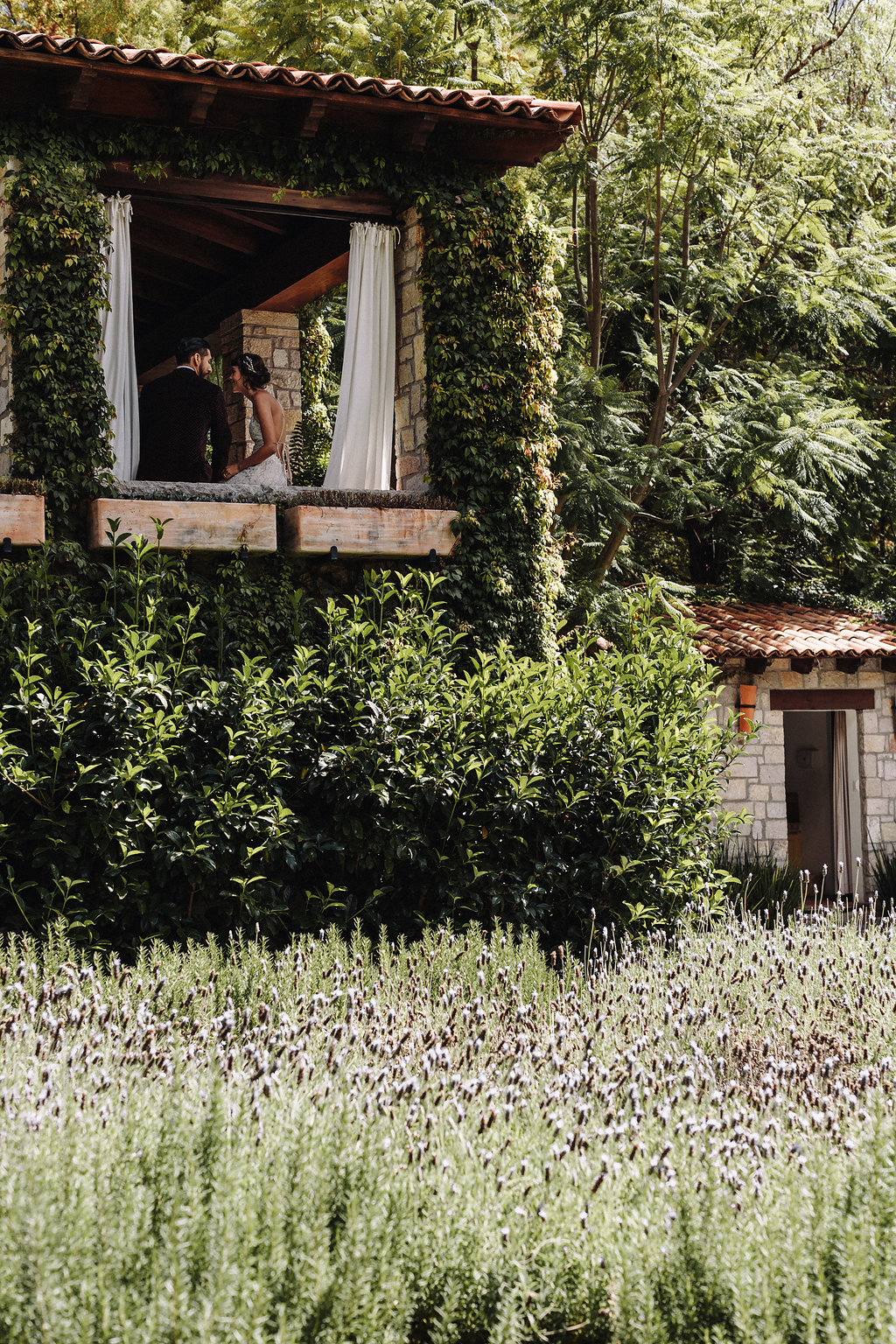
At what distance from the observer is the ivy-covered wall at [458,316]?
7.95 meters

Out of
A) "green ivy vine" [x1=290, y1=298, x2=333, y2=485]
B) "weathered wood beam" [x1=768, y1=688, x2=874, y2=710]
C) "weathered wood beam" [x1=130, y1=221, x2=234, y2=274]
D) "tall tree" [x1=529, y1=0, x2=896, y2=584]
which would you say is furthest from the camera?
"weathered wood beam" [x1=768, y1=688, x2=874, y2=710]

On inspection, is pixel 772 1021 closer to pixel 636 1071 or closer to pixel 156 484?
pixel 636 1071

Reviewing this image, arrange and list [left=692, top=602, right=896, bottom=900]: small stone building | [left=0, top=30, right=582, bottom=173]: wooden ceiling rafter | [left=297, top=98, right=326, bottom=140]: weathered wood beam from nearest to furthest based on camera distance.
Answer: [left=0, top=30, right=582, bottom=173]: wooden ceiling rafter < [left=297, top=98, right=326, bottom=140]: weathered wood beam < [left=692, top=602, right=896, bottom=900]: small stone building

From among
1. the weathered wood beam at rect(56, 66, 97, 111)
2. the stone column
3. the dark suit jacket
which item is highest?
the weathered wood beam at rect(56, 66, 97, 111)

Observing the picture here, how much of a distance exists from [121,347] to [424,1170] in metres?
6.35

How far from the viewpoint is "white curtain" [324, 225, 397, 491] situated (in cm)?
895

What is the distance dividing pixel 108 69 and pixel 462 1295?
716 cm

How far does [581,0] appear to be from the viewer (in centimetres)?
1162

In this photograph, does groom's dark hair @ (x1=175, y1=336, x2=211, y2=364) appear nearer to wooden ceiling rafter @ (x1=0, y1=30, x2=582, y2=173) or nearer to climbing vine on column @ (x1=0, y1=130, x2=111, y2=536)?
climbing vine on column @ (x1=0, y1=130, x2=111, y2=536)

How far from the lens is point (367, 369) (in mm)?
8969

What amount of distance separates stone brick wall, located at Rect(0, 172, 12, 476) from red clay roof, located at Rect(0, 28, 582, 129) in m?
0.96

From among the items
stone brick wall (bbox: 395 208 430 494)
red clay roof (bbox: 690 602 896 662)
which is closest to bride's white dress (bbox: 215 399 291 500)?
stone brick wall (bbox: 395 208 430 494)

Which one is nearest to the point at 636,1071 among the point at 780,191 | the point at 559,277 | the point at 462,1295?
the point at 462,1295


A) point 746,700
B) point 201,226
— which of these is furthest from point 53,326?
point 746,700
